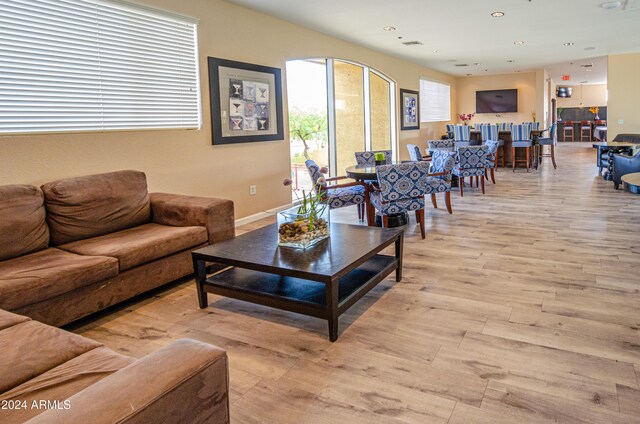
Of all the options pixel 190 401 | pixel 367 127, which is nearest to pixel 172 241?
pixel 190 401

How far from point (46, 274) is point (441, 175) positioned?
4408mm

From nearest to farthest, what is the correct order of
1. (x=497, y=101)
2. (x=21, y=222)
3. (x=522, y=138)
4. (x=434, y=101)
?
(x=21, y=222)
(x=522, y=138)
(x=434, y=101)
(x=497, y=101)

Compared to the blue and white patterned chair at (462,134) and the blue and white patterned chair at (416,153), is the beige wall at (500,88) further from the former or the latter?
the blue and white patterned chair at (416,153)

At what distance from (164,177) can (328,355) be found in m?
2.96

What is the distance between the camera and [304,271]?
2.61 m

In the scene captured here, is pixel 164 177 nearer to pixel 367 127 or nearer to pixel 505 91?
pixel 367 127

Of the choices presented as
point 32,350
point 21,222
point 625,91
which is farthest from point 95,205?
point 625,91

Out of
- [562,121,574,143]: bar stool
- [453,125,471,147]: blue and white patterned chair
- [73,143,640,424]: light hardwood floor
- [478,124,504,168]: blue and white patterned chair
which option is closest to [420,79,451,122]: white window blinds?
[453,125,471,147]: blue and white patterned chair

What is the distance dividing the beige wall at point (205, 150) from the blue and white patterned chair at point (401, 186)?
6.38 ft

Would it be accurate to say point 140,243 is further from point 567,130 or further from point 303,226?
point 567,130

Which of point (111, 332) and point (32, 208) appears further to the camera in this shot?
point (32, 208)

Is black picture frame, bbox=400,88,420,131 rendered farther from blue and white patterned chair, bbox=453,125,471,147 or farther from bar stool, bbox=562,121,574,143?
bar stool, bbox=562,121,574,143

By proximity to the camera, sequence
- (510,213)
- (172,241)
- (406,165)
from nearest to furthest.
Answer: (172,241) < (406,165) < (510,213)

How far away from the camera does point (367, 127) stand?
9.33 meters
